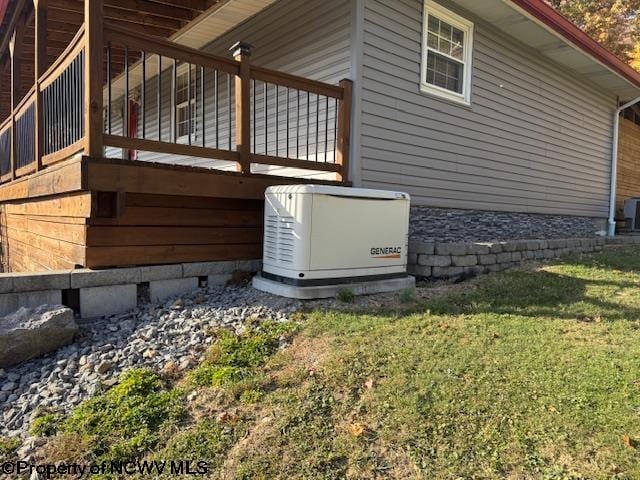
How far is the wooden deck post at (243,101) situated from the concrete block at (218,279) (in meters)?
1.00

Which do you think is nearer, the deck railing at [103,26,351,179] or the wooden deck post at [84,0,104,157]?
the wooden deck post at [84,0,104,157]

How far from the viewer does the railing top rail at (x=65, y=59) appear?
12.5 ft

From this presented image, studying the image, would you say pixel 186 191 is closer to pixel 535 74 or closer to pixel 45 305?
pixel 45 305

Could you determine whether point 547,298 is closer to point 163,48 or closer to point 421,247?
point 421,247

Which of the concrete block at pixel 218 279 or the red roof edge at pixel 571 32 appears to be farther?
the red roof edge at pixel 571 32

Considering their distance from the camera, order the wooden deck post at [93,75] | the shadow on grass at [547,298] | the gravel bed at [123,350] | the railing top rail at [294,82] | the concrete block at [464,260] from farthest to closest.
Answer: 1. the concrete block at [464,260]
2. the railing top rail at [294,82]
3. the shadow on grass at [547,298]
4. the wooden deck post at [93,75]
5. the gravel bed at [123,350]

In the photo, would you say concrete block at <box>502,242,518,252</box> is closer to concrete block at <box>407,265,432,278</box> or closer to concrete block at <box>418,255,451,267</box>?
concrete block at <box>418,255,451,267</box>

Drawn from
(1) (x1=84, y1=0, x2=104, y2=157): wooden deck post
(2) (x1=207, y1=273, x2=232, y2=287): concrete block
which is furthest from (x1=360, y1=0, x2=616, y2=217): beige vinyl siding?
(1) (x1=84, y1=0, x2=104, y2=157): wooden deck post

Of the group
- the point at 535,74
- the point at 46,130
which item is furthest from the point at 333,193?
the point at 535,74

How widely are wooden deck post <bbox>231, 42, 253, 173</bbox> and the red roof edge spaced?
3.86 m

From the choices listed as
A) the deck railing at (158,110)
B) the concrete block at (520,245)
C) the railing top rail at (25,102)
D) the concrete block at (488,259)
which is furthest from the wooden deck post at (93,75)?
the concrete block at (520,245)

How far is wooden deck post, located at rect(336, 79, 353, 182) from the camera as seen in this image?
5.14 m

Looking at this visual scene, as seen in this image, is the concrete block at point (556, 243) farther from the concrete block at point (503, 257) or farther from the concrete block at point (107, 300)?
the concrete block at point (107, 300)

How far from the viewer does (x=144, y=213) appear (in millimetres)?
4039
